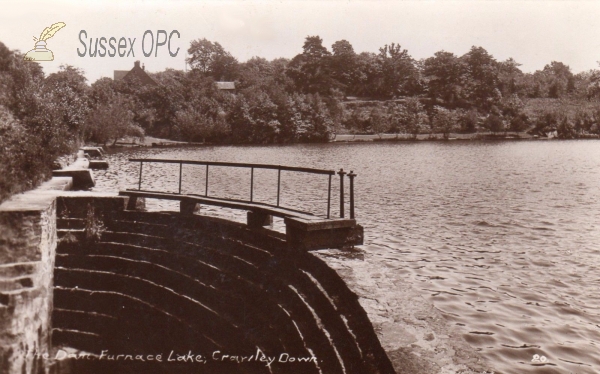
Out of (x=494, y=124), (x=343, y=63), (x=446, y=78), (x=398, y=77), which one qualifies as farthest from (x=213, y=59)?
(x=494, y=124)

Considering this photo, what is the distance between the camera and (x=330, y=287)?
248 inches

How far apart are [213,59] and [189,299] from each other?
377 ft

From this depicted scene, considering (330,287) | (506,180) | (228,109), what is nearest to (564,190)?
(506,180)

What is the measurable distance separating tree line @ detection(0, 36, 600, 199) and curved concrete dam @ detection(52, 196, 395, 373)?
23.6 m

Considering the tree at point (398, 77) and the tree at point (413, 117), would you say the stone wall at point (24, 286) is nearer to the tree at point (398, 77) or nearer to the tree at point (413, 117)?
the tree at point (413, 117)

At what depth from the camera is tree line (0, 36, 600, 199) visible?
68812 millimetres

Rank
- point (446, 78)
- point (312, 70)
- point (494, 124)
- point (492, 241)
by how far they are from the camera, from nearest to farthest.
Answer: point (492, 241) < point (494, 124) < point (312, 70) < point (446, 78)

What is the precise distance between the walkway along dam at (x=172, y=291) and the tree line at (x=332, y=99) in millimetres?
23752

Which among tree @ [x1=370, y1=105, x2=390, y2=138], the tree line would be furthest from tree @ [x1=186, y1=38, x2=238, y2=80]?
tree @ [x1=370, y1=105, x2=390, y2=138]

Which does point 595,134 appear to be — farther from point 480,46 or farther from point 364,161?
point 364,161

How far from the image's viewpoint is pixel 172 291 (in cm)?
970

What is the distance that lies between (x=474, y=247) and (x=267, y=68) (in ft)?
358

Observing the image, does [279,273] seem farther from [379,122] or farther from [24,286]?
[379,122]

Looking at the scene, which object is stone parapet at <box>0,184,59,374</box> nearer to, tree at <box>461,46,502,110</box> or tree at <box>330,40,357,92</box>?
tree at <box>330,40,357,92</box>
